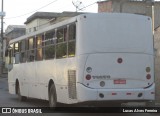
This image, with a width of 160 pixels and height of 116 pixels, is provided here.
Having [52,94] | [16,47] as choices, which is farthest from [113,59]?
[16,47]

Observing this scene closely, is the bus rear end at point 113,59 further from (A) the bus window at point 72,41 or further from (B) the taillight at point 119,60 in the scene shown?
(A) the bus window at point 72,41

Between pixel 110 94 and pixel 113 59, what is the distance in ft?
3.76

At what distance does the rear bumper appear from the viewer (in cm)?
1415

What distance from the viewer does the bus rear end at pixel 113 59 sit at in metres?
14.4

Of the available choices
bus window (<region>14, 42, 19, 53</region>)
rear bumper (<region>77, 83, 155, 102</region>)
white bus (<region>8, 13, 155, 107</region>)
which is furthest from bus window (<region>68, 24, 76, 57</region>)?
bus window (<region>14, 42, 19, 53</region>)

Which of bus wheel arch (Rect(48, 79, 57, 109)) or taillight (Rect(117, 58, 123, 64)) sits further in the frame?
bus wheel arch (Rect(48, 79, 57, 109))

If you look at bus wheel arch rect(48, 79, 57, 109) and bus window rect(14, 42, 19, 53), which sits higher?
bus window rect(14, 42, 19, 53)

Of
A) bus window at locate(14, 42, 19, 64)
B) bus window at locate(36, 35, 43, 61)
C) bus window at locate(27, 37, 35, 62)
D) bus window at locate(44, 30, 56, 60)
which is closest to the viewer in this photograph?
bus window at locate(44, 30, 56, 60)

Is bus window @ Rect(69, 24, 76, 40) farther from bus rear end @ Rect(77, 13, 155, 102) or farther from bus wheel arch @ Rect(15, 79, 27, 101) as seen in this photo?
bus wheel arch @ Rect(15, 79, 27, 101)

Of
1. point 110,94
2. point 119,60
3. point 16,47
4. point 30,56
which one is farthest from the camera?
point 16,47

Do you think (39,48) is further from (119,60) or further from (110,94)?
(110,94)

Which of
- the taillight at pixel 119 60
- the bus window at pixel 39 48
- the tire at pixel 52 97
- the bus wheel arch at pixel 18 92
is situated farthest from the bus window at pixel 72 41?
the bus wheel arch at pixel 18 92

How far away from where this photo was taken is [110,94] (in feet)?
46.8

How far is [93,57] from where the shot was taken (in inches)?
571
